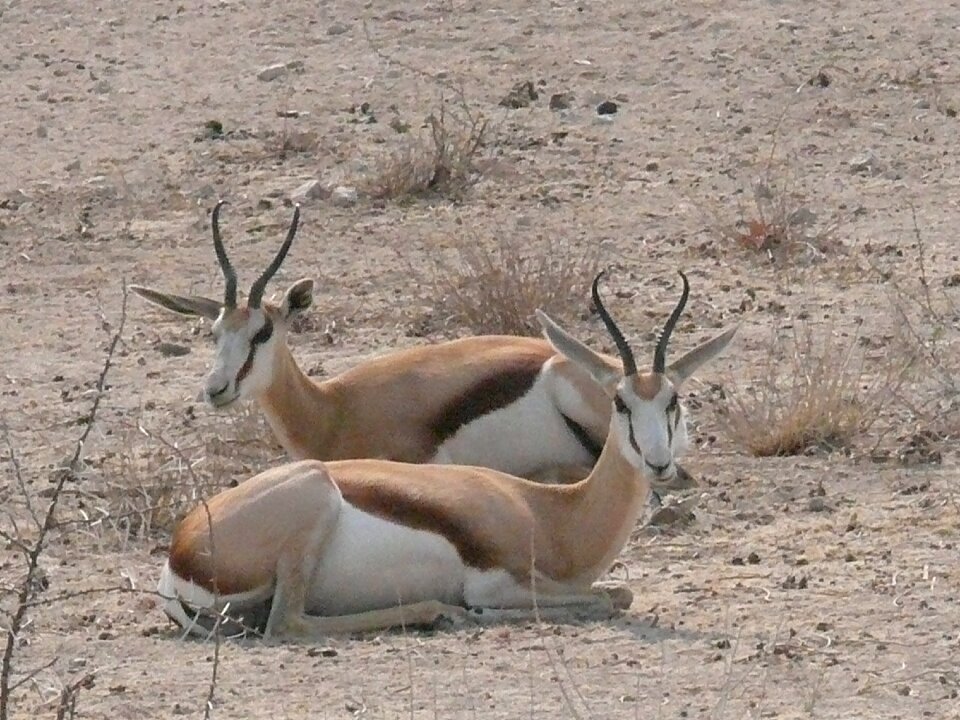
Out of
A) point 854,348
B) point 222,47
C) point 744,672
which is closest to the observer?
point 744,672

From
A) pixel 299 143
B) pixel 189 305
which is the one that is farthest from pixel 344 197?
pixel 189 305

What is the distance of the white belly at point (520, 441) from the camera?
9.35 m

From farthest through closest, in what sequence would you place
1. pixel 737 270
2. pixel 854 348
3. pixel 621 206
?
pixel 621 206, pixel 737 270, pixel 854 348

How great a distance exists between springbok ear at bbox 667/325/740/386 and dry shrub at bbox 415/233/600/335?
2.49m

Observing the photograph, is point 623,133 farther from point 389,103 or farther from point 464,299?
point 464,299

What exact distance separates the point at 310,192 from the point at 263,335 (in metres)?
4.20

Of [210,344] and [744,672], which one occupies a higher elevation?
[744,672]

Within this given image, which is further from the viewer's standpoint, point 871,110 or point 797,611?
point 871,110

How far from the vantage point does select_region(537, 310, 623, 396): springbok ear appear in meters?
8.17

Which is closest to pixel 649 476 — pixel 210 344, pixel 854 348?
pixel 854 348

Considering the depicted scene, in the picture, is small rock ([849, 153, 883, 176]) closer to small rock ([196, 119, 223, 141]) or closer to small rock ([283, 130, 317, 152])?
small rock ([283, 130, 317, 152])

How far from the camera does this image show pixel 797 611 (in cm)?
721

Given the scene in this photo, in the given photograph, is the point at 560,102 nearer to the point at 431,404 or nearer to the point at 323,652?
the point at 431,404

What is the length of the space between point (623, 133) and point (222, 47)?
129 inches
